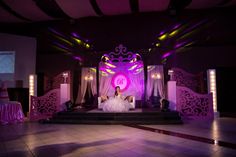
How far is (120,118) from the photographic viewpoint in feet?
24.9

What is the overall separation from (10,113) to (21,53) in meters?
3.91

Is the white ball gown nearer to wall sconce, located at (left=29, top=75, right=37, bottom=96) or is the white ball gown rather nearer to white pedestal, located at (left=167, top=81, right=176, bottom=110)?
white pedestal, located at (left=167, top=81, right=176, bottom=110)

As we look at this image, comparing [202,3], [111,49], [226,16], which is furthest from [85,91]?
[226,16]

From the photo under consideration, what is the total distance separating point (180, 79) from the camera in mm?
9156

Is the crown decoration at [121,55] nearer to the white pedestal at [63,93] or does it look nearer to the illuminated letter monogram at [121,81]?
the illuminated letter monogram at [121,81]

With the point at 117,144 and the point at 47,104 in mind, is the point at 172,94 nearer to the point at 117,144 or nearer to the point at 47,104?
the point at 117,144

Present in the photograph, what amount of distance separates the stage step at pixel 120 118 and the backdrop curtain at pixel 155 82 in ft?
8.71

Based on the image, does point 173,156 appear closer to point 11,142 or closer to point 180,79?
point 11,142

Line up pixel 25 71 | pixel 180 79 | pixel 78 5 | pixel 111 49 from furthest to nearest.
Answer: pixel 111 49 < pixel 25 71 < pixel 78 5 < pixel 180 79

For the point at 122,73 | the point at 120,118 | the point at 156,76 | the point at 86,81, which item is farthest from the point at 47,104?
the point at 156,76

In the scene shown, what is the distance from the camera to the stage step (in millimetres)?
7345

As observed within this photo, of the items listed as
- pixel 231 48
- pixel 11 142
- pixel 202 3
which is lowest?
pixel 11 142

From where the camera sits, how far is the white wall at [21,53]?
998 cm

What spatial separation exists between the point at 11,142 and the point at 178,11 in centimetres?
988
